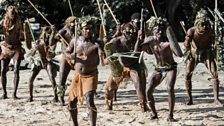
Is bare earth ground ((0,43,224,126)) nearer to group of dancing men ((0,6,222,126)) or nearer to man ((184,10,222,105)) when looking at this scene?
group of dancing men ((0,6,222,126))

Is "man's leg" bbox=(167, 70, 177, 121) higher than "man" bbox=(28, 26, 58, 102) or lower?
lower

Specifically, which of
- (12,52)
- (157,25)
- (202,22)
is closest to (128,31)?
(157,25)

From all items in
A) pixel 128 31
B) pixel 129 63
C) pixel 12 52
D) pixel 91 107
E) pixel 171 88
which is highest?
pixel 128 31

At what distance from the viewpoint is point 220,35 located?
12.8 m

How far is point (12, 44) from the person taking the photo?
40.0 feet

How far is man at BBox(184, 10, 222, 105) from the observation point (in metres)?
10.9

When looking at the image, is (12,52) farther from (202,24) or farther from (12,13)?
(202,24)

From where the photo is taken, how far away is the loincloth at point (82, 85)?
813 centimetres

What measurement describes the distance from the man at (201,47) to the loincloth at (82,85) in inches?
127

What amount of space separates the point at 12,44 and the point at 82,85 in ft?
14.3

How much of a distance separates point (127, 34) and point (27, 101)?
9.67 feet

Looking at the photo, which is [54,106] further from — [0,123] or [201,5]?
[201,5]

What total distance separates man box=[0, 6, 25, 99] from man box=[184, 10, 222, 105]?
356 centimetres

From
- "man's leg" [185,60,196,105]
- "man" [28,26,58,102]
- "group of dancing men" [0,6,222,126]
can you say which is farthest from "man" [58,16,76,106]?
"man's leg" [185,60,196,105]
